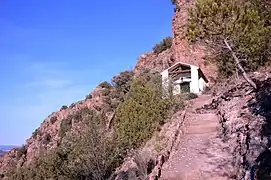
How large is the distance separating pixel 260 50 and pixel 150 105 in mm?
9017

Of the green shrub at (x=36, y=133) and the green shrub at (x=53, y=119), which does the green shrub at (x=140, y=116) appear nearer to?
the green shrub at (x=53, y=119)

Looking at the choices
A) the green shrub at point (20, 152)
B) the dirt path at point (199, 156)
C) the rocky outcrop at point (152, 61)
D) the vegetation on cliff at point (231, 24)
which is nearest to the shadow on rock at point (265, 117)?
the dirt path at point (199, 156)

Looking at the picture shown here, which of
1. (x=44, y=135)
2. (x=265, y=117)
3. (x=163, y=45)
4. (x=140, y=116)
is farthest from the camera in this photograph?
(x=163, y=45)

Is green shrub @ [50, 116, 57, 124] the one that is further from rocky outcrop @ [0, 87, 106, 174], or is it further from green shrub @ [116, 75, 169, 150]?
green shrub @ [116, 75, 169, 150]

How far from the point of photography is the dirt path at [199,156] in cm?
1047

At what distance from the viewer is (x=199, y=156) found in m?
12.3

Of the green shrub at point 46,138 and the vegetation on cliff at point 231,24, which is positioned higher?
the vegetation on cliff at point 231,24

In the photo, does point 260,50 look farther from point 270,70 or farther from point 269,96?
point 270,70

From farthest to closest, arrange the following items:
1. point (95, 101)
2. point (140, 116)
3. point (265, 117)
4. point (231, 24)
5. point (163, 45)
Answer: point (163, 45), point (95, 101), point (140, 116), point (231, 24), point (265, 117)

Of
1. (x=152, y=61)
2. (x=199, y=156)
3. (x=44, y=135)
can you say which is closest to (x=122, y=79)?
(x=152, y=61)

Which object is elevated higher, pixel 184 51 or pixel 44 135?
pixel 184 51

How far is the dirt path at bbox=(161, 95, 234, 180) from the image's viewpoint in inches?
412

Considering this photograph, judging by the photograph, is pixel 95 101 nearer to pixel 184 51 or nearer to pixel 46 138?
pixel 46 138

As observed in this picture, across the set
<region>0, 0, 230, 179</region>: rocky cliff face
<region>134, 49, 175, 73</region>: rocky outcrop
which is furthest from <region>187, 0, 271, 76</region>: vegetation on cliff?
<region>134, 49, 175, 73</region>: rocky outcrop
